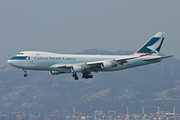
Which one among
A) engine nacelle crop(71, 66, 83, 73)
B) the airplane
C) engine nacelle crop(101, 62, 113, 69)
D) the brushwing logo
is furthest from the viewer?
the brushwing logo

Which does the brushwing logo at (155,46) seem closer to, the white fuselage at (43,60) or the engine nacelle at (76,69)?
the white fuselage at (43,60)

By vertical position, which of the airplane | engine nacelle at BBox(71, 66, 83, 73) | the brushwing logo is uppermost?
the brushwing logo

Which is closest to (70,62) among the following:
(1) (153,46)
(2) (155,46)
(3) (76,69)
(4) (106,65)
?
(3) (76,69)

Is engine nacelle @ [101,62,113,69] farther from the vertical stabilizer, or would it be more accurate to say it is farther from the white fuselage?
the vertical stabilizer

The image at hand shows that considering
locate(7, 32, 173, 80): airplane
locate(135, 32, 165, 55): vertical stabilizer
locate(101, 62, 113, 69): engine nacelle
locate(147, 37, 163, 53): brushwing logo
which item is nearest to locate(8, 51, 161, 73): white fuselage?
locate(7, 32, 173, 80): airplane

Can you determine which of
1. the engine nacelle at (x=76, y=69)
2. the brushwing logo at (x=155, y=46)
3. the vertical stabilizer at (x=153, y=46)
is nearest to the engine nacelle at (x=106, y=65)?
the engine nacelle at (x=76, y=69)

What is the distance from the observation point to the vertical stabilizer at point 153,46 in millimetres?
90938

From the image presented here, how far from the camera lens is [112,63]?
81.0 meters

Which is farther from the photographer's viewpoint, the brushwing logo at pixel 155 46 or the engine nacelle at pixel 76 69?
the brushwing logo at pixel 155 46

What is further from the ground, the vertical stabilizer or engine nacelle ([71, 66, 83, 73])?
the vertical stabilizer

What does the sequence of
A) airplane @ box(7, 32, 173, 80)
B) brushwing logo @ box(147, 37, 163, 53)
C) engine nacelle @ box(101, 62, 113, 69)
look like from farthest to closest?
brushwing logo @ box(147, 37, 163, 53), engine nacelle @ box(101, 62, 113, 69), airplane @ box(7, 32, 173, 80)

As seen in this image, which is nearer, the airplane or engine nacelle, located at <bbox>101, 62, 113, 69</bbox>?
the airplane

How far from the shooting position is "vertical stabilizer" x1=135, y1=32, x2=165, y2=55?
9094cm

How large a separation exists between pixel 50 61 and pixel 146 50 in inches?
1113
